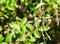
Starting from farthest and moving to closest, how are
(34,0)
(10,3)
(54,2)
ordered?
(34,0), (54,2), (10,3)

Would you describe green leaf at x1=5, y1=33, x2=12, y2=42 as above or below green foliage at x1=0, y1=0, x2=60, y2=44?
below

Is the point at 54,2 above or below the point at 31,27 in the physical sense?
above

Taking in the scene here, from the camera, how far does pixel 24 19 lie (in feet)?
5.01

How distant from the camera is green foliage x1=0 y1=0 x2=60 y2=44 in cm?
149

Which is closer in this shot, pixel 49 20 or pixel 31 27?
pixel 31 27

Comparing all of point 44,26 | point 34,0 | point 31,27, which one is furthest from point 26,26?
point 34,0

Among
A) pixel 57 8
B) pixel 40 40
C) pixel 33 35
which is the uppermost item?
pixel 57 8

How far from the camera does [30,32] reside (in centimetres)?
151

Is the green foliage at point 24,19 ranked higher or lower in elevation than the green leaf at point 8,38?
higher

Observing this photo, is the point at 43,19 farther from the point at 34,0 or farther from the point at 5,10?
the point at 5,10

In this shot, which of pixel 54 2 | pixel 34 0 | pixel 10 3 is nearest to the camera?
pixel 10 3

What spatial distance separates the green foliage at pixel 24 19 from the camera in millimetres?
1492

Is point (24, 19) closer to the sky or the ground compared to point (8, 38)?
closer to the sky

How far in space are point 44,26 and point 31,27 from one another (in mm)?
141
